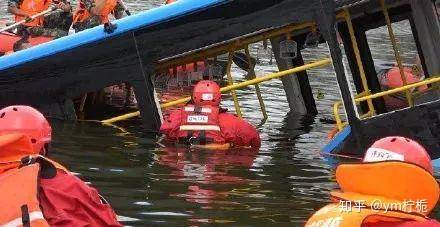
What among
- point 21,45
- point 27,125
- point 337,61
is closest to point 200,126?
point 337,61

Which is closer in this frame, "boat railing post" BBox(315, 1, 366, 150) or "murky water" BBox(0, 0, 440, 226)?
"murky water" BBox(0, 0, 440, 226)

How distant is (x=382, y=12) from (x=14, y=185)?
27.7 ft

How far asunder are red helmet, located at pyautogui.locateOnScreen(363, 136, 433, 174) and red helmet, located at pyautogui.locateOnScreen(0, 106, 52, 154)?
67.6 inches

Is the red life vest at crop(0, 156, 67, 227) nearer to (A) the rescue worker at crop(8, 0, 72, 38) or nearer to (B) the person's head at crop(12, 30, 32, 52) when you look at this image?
(B) the person's head at crop(12, 30, 32, 52)

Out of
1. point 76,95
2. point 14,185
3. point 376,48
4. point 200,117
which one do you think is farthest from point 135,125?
point 14,185

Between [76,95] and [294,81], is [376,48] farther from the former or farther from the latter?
[76,95]

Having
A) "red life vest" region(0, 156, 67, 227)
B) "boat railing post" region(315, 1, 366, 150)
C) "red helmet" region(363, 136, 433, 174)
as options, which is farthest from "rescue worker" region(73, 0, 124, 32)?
"red helmet" region(363, 136, 433, 174)

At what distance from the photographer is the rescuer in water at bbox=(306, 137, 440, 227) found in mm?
3361

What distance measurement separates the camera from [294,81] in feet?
43.2

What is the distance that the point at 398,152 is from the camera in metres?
3.66

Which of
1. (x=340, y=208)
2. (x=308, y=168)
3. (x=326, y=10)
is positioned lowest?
(x=308, y=168)

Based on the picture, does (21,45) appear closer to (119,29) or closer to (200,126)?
(119,29)

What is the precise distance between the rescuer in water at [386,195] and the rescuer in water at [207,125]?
638 cm

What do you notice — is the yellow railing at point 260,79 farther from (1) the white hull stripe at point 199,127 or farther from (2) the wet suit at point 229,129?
(1) the white hull stripe at point 199,127
